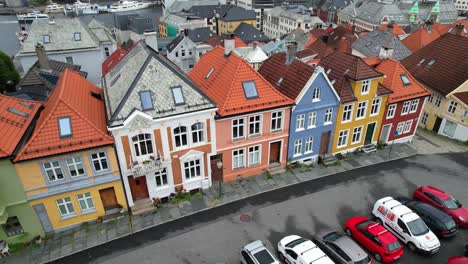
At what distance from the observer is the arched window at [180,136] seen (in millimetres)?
Answer: 26044

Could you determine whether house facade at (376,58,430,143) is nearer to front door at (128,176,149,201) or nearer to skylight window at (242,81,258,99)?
skylight window at (242,81,258,99)

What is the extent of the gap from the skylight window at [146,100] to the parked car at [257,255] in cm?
1323

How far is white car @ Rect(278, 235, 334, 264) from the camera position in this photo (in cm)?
2070

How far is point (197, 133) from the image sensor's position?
26891 millimetres

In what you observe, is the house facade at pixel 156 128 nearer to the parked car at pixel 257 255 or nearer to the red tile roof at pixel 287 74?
the red tile roof at pixel 287 74

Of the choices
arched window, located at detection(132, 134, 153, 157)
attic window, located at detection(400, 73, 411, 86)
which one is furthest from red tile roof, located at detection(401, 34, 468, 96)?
arched window, located at detection(132, 134, 153, 157)

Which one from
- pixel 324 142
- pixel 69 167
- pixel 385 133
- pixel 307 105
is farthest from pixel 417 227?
pixel 69 167

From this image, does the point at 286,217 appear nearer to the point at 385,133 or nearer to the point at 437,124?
the point at 385,133

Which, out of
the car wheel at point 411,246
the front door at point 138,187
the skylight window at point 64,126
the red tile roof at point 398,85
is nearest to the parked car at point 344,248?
the car wheel at point 411,246

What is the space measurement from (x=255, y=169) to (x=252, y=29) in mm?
67291

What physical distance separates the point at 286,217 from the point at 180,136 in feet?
38.6

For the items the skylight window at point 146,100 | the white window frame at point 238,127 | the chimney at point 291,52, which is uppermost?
the chimney at point 291,52

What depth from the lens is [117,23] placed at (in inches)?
3804

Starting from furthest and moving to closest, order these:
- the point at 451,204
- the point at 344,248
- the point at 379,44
A: the point at 379,44 → the point at 451,204 → the point at 344,248
